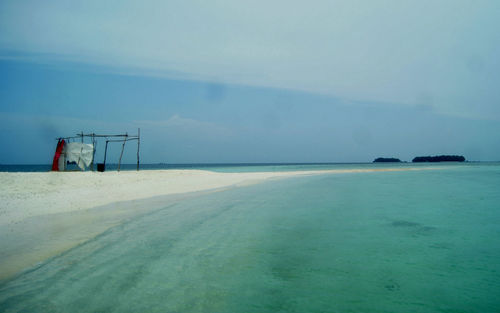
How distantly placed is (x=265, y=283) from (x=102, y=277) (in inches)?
94.9

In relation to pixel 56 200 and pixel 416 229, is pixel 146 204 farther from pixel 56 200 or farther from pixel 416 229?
pixel 416 229

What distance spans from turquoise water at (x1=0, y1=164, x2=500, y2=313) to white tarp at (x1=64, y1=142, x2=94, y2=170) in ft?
67.7

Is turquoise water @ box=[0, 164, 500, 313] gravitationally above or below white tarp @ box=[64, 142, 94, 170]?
below

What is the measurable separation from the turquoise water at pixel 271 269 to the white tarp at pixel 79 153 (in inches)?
812

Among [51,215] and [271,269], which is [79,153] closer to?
[51,215]

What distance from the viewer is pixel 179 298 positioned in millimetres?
3896

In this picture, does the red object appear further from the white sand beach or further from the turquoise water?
the turquoise water

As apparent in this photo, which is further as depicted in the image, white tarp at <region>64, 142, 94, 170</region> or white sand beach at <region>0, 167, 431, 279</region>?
white tarp at <region>64, 142, 94, 170</region>

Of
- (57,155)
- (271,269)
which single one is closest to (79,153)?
(57,155)

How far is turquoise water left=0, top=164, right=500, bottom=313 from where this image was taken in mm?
3791

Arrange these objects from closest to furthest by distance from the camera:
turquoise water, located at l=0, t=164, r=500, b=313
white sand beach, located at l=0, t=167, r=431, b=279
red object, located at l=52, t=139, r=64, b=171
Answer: turquoise water, located at l=0, t=164, r=500, b=313, white sand beach, located at l=0, t=167, r=431, b=279, red object, located at l=52, t=139, r=64, b=171

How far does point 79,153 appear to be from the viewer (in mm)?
25875

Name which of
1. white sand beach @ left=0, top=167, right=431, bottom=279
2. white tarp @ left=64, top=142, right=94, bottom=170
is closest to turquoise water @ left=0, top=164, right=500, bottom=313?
white sand beach @ left=0, top=167, right=431, bottom=279

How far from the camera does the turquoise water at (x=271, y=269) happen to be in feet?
12.4
